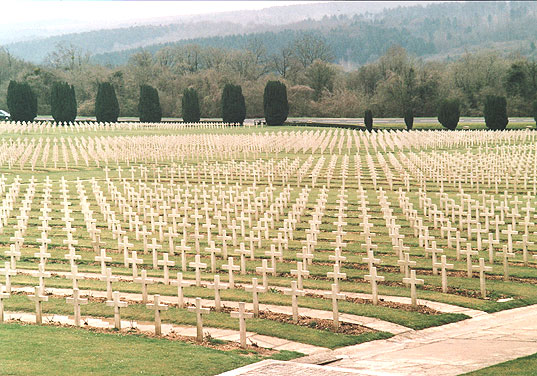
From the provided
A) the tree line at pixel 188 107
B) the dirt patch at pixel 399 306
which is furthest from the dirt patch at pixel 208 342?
the tree line at pixel 188 107

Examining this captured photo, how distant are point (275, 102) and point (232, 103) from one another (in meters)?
3.66

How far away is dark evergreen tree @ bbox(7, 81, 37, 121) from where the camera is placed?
4109cm

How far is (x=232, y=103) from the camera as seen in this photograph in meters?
63.7

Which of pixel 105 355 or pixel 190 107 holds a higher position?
pixel 190 107

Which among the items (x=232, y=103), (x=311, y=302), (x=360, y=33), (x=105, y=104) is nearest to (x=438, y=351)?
(x=311, y=302)

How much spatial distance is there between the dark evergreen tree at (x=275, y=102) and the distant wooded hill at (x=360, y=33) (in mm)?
5394

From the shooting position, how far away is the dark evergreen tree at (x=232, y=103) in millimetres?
63562

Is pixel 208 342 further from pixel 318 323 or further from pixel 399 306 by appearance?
pixel 399 306

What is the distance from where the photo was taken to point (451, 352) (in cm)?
953

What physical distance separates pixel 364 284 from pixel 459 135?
111ft

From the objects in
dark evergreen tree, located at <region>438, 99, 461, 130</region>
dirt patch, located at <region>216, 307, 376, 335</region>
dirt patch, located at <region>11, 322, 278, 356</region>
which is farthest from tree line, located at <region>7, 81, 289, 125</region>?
dirt patch, located at <region>11, 322, 278, 356</region>

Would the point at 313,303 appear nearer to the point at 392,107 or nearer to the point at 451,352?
the point at 451,352

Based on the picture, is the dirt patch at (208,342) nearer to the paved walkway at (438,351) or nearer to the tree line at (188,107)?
the paved walkway at (438,351)

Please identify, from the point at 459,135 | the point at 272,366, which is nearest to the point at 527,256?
the point at 272,366
